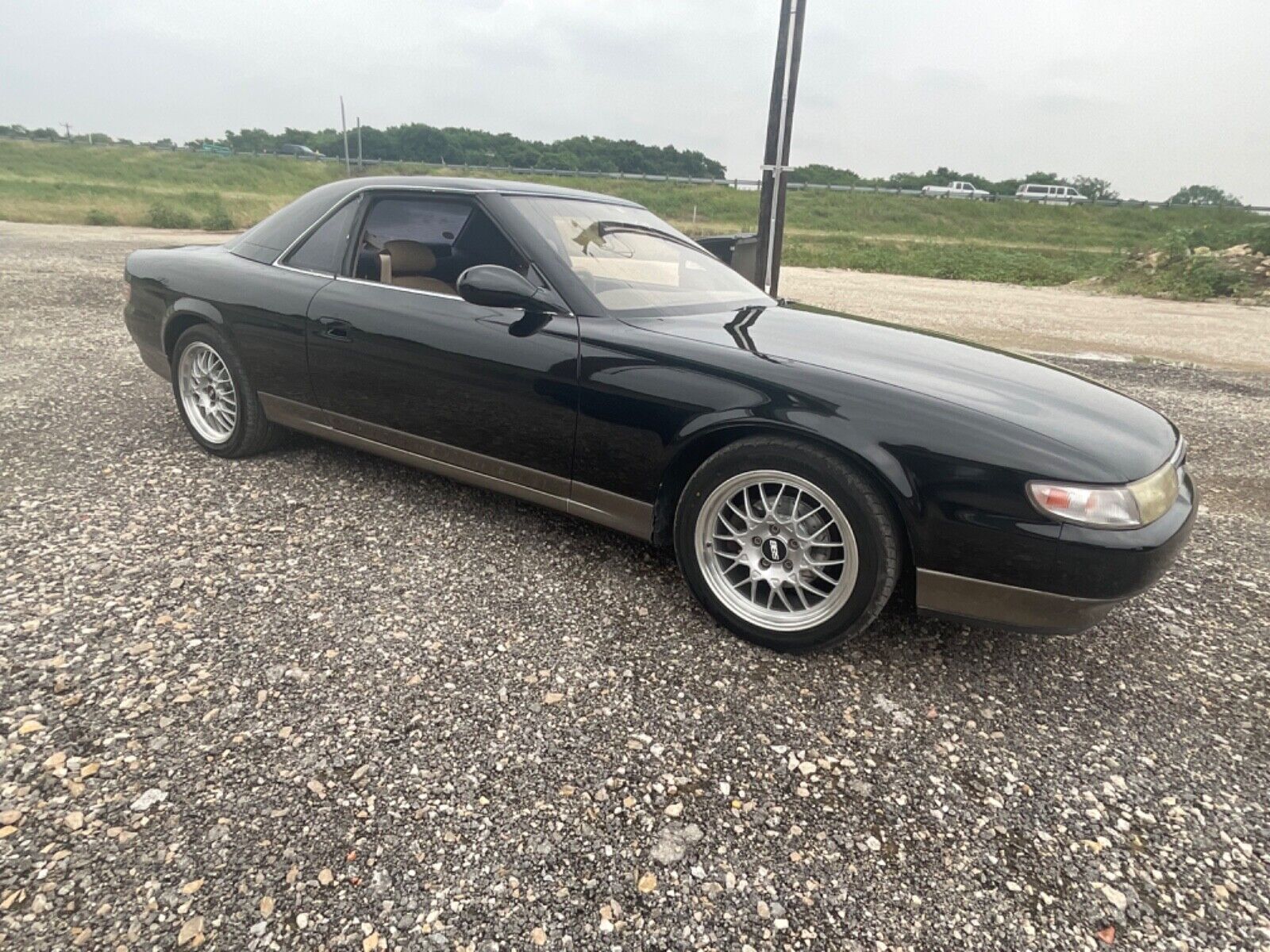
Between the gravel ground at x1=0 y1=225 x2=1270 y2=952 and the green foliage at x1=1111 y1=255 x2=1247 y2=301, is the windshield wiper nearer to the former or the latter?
the gravel ground at x1=0 y1=225 x2=1270 y2=952

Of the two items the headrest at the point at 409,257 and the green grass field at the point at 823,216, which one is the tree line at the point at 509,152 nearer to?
the green grass field at the point at 823,216

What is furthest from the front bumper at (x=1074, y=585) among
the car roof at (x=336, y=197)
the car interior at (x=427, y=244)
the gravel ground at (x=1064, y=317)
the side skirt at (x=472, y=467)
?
the gravel ground at (x=1064, y=317)

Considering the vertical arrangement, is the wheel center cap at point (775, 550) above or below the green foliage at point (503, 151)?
below

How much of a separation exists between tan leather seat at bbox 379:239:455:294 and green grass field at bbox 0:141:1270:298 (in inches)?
734

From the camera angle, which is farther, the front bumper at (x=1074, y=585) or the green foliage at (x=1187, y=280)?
the green foliage at (x=1187, y=280)

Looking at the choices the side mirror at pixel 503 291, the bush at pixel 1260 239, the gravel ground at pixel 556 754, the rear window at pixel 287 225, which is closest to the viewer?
the gravel ground at pixel 556 754

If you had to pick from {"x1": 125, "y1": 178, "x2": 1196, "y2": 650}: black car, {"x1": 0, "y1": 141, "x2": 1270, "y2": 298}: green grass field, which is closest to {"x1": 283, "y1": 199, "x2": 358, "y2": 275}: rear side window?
{"x1": 125, "y1": 178, "x2": 1196, "y2": 650}: black car

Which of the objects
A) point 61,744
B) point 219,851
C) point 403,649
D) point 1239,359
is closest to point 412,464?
point 403,649

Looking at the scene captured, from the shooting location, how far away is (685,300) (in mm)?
3199

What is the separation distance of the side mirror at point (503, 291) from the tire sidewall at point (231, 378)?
159cm

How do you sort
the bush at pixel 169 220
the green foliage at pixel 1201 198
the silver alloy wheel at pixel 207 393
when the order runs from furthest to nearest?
the green foliage at pixel 1201 198, the bush at pixel 169 220, the silver alloy wheel at pixel 207 393

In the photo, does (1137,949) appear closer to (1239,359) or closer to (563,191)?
(563,191)

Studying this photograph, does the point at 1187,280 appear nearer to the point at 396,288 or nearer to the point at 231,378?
the point at 396,288

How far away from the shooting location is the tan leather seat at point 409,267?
3213mm
